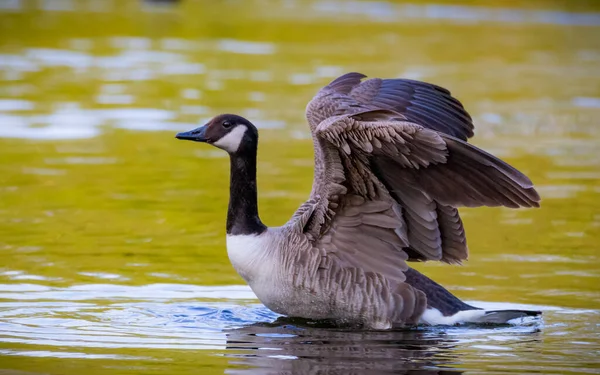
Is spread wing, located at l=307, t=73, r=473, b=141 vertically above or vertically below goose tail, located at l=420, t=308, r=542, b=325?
above

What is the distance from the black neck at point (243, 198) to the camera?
935 cm

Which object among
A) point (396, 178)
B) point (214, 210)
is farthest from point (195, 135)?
point (214, 210)

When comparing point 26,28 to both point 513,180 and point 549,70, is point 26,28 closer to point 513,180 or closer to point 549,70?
point 549,70

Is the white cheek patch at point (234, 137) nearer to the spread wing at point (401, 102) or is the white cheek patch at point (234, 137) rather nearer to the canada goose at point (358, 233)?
the canada goose at point (358, 233)

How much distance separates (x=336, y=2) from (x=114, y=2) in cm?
1217

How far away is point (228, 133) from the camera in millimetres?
9492

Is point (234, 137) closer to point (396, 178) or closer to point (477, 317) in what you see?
point (396, 178)

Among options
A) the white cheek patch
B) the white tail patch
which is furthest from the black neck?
the white tail patch

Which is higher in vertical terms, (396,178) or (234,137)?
(234,137)

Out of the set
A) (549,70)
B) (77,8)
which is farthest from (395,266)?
(77,8)

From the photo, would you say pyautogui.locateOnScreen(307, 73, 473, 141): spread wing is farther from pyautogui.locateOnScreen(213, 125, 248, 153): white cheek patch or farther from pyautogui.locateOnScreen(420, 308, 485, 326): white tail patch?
pyautogui.locateOnScreen(420, 308, 485, 326): white tail patch

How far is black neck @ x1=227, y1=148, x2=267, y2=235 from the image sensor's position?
9.35 m

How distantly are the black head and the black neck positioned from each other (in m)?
0.08

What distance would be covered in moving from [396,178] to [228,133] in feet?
4.82
